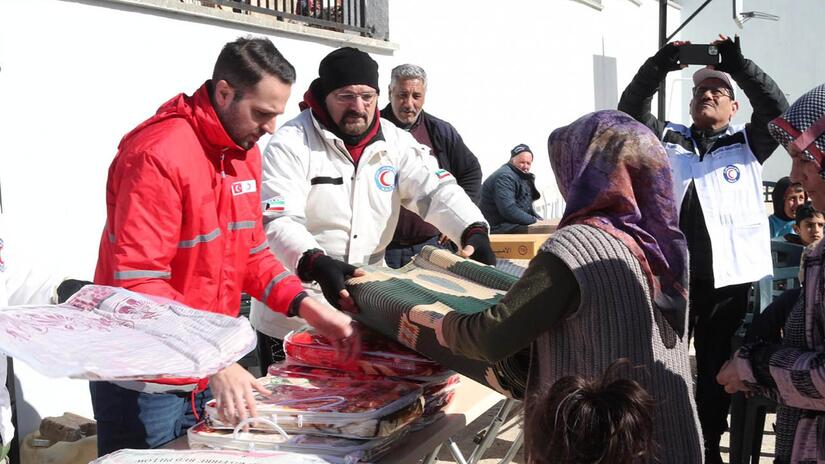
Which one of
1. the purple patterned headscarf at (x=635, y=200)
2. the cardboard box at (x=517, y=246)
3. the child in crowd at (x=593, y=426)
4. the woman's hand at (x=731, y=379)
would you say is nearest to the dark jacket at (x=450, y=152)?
the cardboard box at (x=517, y=246)

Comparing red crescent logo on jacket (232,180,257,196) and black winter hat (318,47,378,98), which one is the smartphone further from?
red crescent logo on jacket (232,180,257,196)

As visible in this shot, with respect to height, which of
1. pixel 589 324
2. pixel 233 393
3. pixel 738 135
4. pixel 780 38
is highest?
pixel 780 38

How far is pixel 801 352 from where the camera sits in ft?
7.14

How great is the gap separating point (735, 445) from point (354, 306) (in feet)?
6.96

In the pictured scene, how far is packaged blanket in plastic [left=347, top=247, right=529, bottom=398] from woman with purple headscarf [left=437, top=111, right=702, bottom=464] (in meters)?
0.17

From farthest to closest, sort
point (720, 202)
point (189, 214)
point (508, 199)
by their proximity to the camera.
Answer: point (508, 199) → point (720, 202) → point (189, 214)

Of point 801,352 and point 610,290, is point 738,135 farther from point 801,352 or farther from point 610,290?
point 610,290

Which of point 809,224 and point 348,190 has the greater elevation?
point 348,190

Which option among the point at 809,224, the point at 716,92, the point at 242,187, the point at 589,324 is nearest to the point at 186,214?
the point at 242,187

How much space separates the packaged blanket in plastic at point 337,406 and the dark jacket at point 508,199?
5.65 metres

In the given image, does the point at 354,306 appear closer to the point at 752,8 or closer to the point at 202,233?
the point at 202,233

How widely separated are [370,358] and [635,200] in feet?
2.80

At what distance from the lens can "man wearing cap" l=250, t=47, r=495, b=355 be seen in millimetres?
3146

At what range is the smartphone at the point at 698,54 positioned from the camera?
13.6ft
